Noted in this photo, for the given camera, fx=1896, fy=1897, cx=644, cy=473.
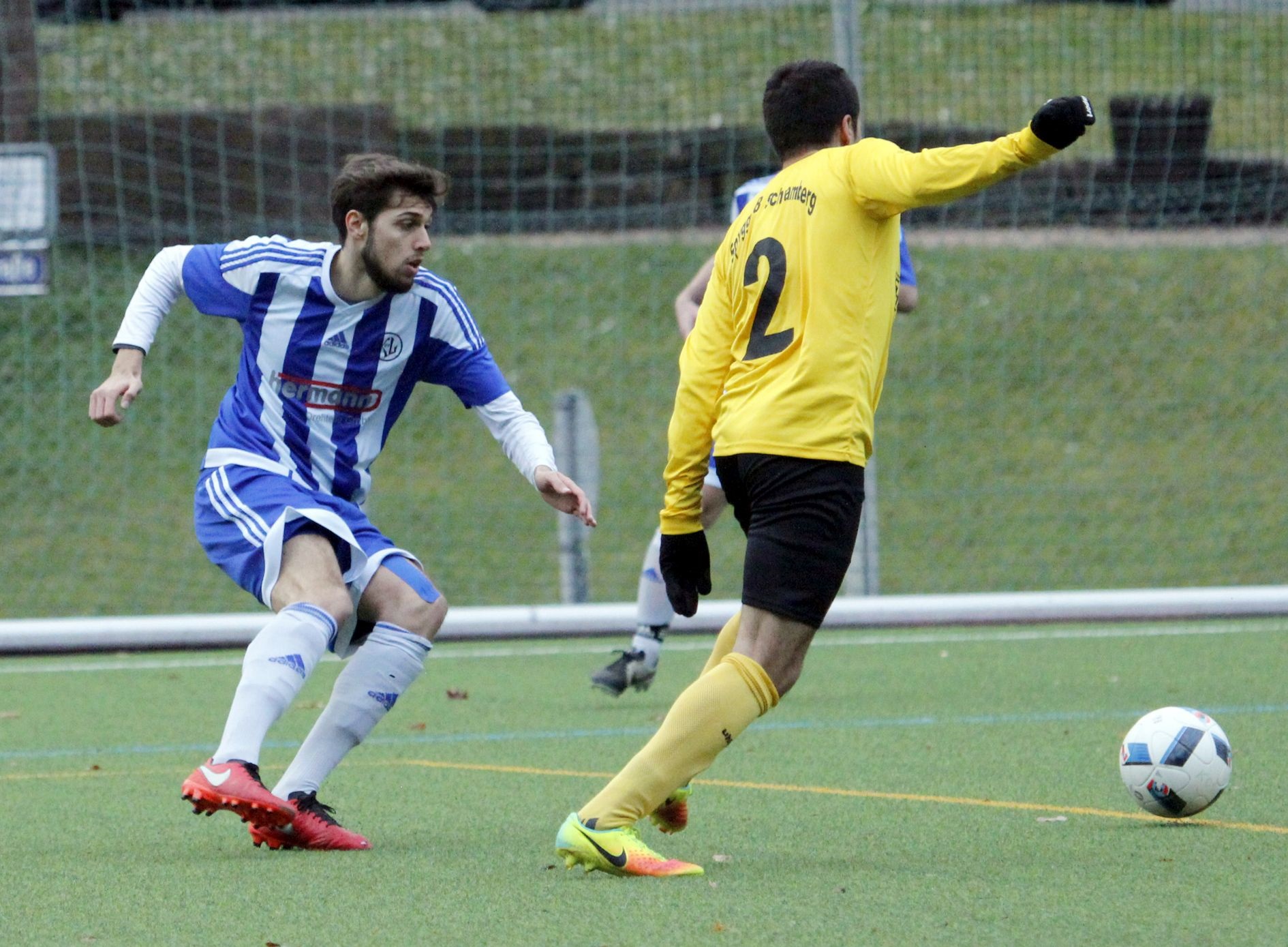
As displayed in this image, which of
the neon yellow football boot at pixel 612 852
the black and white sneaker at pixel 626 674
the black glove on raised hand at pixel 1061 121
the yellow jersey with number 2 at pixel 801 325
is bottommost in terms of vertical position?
the black and white sneaker at pixel 626 674

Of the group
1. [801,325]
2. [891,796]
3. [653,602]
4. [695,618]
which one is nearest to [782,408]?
[801,325]

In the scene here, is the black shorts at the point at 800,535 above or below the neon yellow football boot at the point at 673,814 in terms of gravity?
above

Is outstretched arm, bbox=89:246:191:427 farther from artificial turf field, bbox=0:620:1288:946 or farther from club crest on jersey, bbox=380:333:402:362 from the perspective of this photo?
artificial turf field, bbox=0:620:1288:946

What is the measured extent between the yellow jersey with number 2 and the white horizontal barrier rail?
16.2 ft

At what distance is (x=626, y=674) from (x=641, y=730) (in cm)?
49

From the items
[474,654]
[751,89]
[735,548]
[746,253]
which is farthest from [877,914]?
[751,89]

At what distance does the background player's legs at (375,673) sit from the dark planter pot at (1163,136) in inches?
323

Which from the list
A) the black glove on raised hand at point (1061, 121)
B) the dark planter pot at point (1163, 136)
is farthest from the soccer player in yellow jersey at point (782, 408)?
the dark planter pot at point (1163, 136)

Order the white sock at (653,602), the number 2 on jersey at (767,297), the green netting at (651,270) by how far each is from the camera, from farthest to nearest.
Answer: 1. the green netting at (651,270)
2. the white sock at (653,602)
3. the number 2 on jersey at (767,297)

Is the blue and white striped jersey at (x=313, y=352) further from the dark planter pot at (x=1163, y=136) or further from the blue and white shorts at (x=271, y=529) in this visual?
the dark planter pot at (x=1163, y=136)

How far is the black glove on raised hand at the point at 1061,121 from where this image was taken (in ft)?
11.5

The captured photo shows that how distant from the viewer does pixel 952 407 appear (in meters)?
14.7

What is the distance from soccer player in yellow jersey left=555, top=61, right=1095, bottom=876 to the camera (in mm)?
3760

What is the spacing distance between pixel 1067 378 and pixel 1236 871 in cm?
1169
